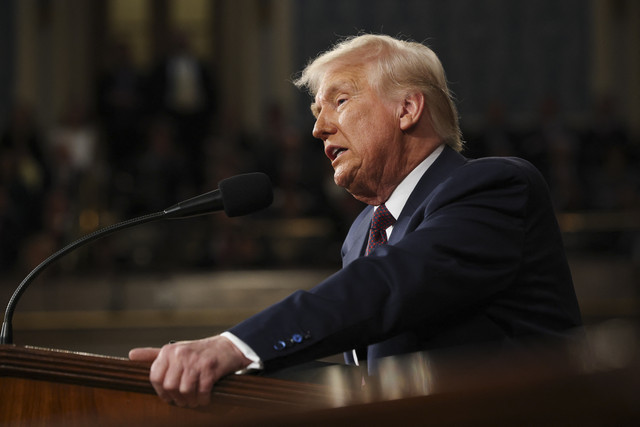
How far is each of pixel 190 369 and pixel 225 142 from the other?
17.6 feet

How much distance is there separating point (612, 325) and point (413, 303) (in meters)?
0.69

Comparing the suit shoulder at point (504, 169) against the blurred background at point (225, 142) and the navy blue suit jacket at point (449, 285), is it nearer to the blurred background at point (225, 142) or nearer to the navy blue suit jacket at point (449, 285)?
the navy blue suit jacket at point (449, 285)

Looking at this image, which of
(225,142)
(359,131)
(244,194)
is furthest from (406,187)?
(225,142)

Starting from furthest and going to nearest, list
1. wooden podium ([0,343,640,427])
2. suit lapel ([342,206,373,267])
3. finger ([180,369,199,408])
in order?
suit lapel ([342,206,373,267]), finger ([180,369,199,408]), wooden podium ([0,343,640,427])

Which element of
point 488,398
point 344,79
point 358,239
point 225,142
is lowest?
point 225,142

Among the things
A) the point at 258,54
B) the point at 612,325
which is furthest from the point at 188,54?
the point at 612,325

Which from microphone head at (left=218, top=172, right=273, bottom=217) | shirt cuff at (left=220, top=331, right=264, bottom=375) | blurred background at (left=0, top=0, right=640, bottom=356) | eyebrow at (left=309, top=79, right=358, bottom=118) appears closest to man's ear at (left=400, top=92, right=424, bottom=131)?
eyebrow at (left=309, top=79, right=358, bottom=118)

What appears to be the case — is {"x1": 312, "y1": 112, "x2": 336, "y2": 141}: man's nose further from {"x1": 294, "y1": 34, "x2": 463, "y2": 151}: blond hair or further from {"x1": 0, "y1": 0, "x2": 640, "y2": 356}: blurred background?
{"x1": 0, "y1": 0, "x2": 640, "y2": 356}: blurred background

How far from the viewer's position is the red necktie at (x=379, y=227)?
1.65 metres

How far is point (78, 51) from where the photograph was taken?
877 centimetres

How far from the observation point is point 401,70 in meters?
1.66

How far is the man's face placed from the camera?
Result: 5.43 feet

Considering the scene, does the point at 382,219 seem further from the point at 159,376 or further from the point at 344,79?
the point at 159,376

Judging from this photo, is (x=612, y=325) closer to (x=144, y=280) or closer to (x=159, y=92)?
(x=144, y=280)
